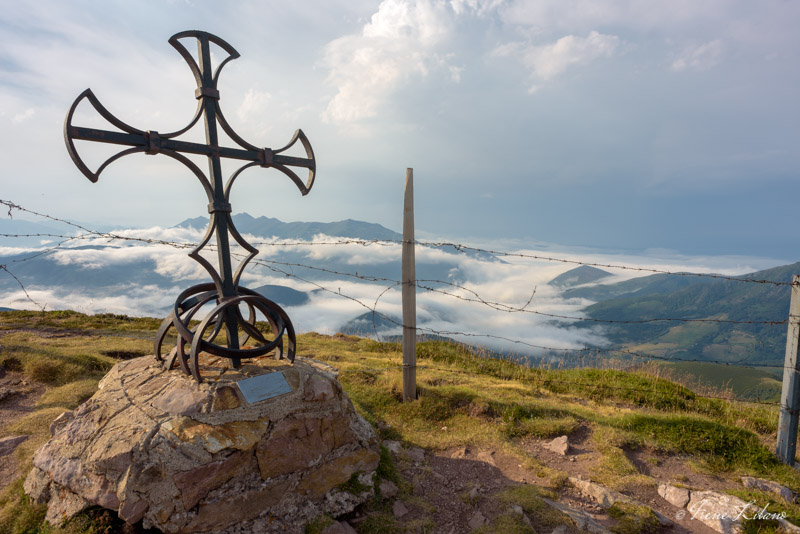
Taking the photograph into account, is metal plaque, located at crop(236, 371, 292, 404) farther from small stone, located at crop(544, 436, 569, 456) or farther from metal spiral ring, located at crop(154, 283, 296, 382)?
small stone, located at crop(544, 436, 569, 456)

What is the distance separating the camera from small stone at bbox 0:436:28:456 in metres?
5.72

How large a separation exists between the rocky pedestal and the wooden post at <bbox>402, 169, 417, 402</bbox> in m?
2.82

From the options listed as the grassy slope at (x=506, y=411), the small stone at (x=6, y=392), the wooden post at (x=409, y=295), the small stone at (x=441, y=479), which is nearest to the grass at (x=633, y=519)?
the grassy slope at (x=506, y=411)

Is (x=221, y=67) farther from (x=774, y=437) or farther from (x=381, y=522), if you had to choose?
(x=774, y=437)

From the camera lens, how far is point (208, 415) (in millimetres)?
4508

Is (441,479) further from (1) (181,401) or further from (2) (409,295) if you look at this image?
(1) (181,401)

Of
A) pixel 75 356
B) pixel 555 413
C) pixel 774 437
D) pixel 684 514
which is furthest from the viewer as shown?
pixel 75 356

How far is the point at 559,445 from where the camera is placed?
22.8 ft

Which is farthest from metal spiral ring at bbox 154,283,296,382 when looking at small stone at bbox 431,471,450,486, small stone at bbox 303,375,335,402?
small stone at bbox 431,471,450,486

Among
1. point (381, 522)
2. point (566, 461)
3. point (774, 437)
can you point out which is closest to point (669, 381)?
point (774, 437)

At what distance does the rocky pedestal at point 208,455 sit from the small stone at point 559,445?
10.7 ft

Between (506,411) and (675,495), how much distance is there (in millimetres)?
2923

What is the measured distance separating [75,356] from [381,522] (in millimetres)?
8337

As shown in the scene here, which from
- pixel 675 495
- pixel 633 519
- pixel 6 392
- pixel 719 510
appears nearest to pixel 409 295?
pixel 633 519
